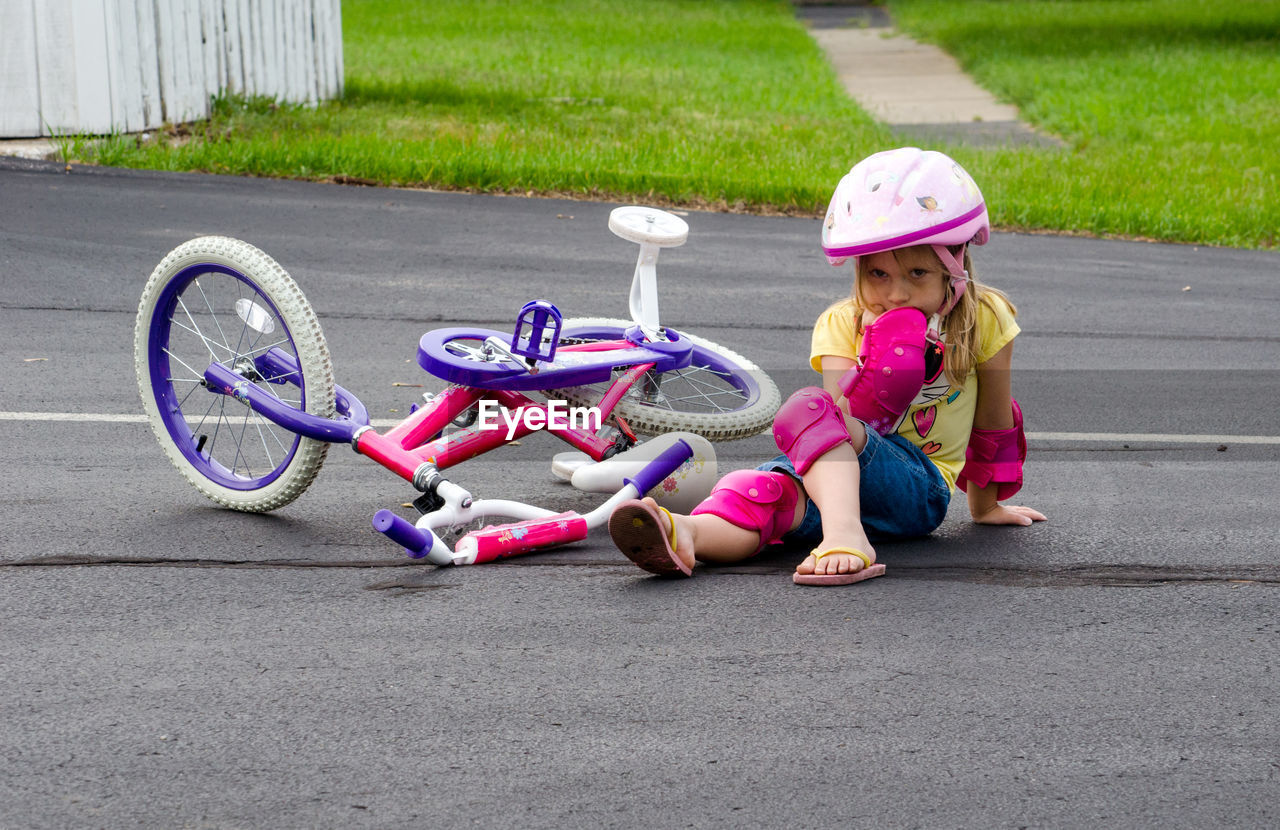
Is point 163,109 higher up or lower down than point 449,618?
higher up

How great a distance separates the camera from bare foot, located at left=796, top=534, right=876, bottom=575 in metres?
3.59

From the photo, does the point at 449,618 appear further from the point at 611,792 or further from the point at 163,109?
the point at 163,109

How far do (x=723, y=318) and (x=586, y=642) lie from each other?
13.8 feet

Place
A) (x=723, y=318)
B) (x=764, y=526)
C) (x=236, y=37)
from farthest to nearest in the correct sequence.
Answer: (x=236, y=37), (x=723, y=318), (x=764, y=526)

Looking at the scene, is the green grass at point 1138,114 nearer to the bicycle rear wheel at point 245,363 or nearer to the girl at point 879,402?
the girl at point 879,402

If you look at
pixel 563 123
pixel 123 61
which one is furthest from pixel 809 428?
pixel 563 123

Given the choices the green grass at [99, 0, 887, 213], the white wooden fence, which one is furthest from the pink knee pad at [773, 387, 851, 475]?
the white wooden fence

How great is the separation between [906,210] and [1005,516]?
121 cm

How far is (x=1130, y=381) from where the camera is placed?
6.38m

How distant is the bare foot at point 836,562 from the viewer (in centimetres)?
359

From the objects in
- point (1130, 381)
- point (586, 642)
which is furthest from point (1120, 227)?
point (586, 642)

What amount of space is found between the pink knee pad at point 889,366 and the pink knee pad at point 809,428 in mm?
94

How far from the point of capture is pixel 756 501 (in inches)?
147

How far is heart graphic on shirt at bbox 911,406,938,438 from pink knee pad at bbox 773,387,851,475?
11.9 inches
